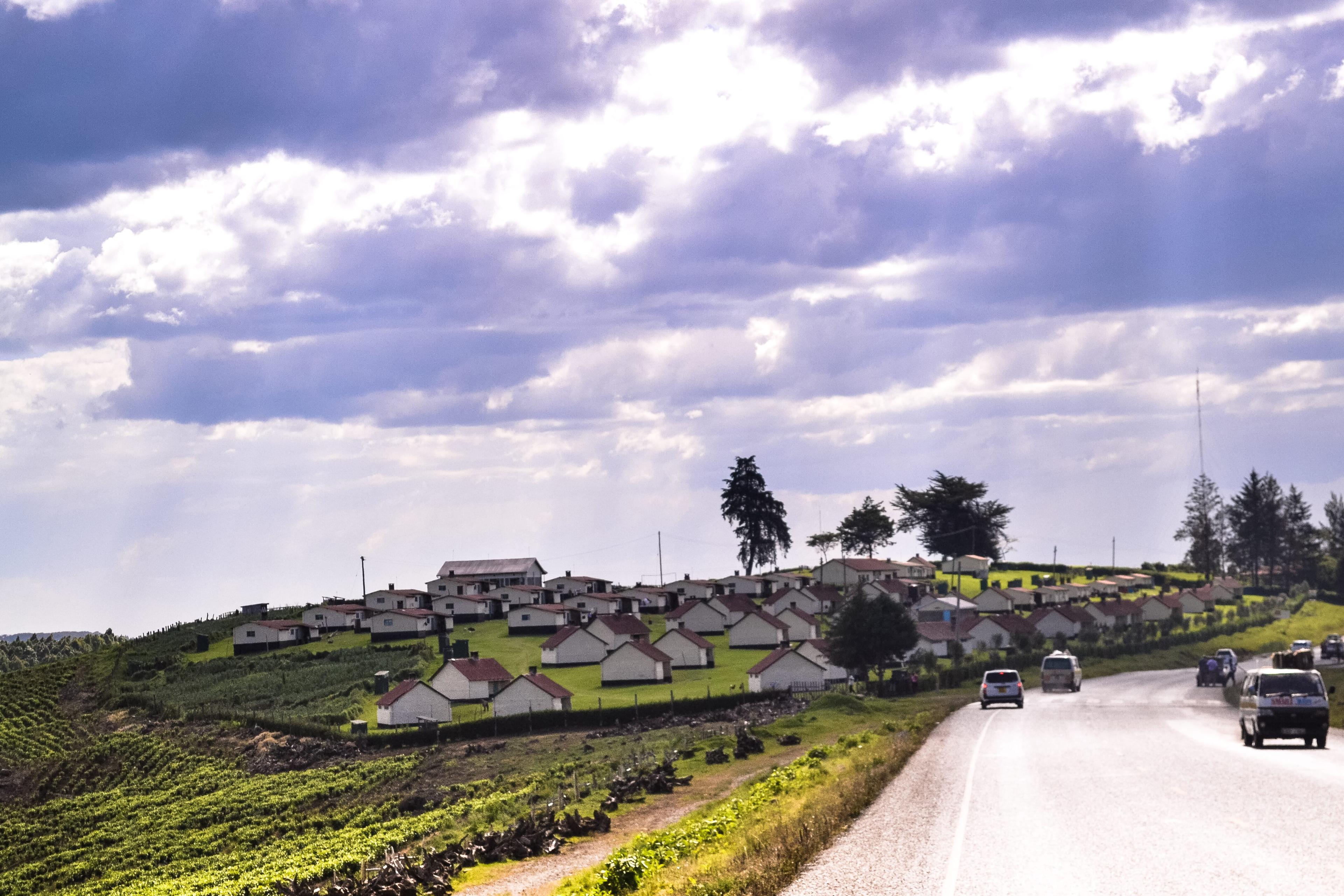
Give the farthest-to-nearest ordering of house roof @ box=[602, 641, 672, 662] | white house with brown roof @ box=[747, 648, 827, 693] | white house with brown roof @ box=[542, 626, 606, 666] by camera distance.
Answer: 1. white house with brown roof @ box=[542, 626, 606, 666]
2. house roof @ box=[602, 641, 672, 662]
3. white house with brown roof @ box=[747, 648, 827, 693]

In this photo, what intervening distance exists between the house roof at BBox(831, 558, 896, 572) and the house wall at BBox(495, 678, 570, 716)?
7884 centimetres

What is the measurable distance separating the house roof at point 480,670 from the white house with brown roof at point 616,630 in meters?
13.3

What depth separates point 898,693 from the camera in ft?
265

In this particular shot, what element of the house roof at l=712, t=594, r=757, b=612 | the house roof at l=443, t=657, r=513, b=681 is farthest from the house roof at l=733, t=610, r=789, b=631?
the house roof at l=443, t=657, r=513, b=681

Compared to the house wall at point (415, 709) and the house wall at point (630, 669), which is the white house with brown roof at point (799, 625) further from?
the house wall at point (415, 709)

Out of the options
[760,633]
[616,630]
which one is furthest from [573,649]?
[760,633]

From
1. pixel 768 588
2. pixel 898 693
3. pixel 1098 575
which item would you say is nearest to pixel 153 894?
pixel 898 693

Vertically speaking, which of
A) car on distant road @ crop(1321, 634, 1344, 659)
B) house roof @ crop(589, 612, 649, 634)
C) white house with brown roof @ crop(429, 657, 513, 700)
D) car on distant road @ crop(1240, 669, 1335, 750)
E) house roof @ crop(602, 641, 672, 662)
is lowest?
car on distant road @ crop(1321, 634, 1344, 659)

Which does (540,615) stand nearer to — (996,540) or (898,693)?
(898,693)

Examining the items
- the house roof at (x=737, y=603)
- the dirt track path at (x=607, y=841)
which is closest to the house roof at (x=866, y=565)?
the house roof at (x=737, y=603)

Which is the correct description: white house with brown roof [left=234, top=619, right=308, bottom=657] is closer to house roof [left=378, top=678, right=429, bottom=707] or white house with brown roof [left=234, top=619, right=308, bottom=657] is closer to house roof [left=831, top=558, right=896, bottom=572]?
house roof [left=378, top=678, right=429, bottom=707]

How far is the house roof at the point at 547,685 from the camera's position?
86812mm

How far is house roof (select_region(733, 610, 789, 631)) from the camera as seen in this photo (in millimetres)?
119125

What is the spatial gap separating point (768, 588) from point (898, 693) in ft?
249
